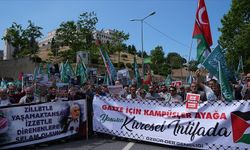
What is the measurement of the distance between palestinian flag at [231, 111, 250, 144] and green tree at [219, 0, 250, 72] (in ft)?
94.4

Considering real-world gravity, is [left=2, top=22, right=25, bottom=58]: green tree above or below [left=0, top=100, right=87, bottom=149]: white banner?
above

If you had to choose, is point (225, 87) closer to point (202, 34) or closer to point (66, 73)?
point (202, 34)

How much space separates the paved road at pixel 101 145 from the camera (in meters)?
7.64

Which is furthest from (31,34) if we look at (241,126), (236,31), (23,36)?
(241,126)

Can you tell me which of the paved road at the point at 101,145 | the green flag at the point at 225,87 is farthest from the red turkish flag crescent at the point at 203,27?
the paved road at the point at 101,145

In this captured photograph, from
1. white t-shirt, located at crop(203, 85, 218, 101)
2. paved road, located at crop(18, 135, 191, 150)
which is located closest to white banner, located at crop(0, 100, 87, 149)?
paved road, located at crop(18, 135, 191, 150)

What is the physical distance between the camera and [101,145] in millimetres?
7918

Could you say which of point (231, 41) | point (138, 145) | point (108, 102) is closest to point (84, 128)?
point (108, 102)

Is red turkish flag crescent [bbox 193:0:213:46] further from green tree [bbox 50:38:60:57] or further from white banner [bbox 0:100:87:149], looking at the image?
green tree [bbox 50:38:60:57]

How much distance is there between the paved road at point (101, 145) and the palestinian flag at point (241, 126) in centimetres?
158

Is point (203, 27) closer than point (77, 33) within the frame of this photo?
Yes

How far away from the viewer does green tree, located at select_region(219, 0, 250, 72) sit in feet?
111

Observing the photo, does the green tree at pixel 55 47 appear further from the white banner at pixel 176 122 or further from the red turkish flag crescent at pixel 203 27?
the white banner at pixel 176 122

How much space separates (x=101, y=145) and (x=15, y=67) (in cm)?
5140
